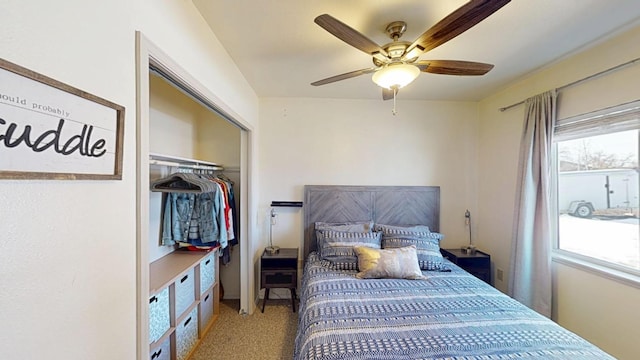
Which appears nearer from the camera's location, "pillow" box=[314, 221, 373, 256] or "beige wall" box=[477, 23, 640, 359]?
"beige wall" box=[477, 23, 640, 359]

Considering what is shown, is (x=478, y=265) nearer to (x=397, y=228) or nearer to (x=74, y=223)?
(x=397, y=228)

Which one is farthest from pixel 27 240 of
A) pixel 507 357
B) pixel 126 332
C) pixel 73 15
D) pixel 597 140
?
pixel 597 140

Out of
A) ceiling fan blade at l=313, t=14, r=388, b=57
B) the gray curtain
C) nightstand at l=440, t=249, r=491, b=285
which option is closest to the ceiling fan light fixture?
ceiling fan blade at l=313, t=14, r=388, b=57

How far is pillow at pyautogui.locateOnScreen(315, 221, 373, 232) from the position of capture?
2848 millimetres

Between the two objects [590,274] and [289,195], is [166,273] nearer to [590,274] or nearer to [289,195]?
[289,195]

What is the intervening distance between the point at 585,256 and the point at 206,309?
3.49 m

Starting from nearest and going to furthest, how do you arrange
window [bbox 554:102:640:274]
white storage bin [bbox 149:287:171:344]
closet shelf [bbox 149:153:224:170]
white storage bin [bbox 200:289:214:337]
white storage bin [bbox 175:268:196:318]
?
1. white storage bin [bbox 149:287:171:344]
2. window [bbox 554:102:640:274]
3. white storage bin [bbox 175:268:196:318]
4. closet shelf [bbox 149:153:224:170]
5. white storage bin [bbox 200:289:214:337]

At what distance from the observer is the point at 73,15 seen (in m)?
0.76

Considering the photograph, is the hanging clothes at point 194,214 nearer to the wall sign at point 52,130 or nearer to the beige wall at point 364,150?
the beige wall at point 364,150

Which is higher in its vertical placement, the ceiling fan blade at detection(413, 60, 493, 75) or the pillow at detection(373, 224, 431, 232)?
the ceiling fan blade at detection(413, 60, 493, 75)

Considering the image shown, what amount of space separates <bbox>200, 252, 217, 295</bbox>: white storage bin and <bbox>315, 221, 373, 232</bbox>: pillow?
3.92 ft

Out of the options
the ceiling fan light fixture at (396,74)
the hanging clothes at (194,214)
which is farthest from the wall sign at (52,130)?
the ceiling fan light fixture at (396,74)

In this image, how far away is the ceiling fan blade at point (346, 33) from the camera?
1.24 metres

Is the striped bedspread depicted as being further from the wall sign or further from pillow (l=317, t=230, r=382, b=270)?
the wall sign
